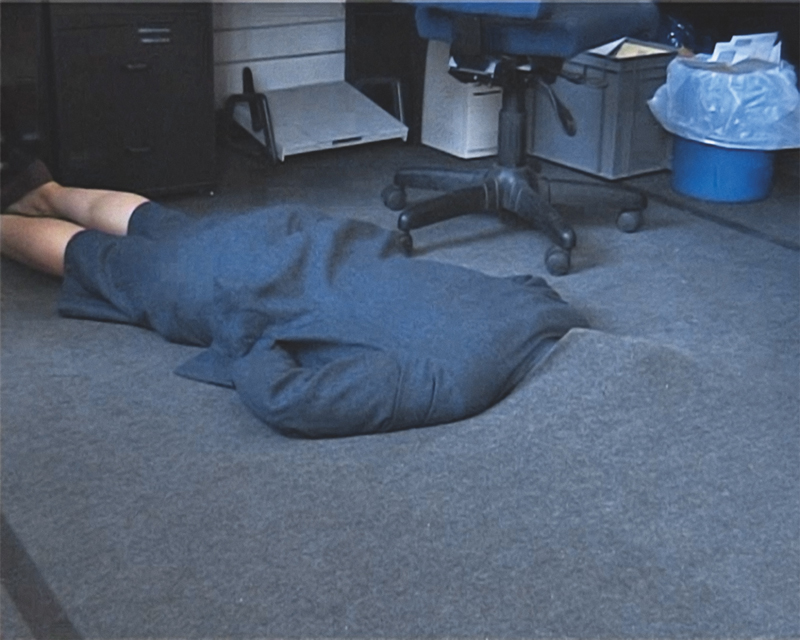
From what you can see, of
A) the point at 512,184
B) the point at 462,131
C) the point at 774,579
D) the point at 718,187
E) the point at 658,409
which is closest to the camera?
the point at 774,579

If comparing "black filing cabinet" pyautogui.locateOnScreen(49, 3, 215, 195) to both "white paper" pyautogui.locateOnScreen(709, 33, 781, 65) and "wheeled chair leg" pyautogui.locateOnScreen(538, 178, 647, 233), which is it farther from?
"white paper" pyautogui.locateOnScreen(709, 33, 781, 65)

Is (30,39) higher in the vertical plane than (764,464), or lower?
higher

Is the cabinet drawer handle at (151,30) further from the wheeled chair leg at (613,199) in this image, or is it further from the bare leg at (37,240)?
the wheeled chair leg at (613,199)

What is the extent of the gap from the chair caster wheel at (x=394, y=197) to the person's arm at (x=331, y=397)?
3.30 feet

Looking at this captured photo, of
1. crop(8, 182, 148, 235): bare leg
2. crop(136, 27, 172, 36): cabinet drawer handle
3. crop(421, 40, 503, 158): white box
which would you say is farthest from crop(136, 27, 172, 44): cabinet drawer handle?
crop(421, 40, 503, 158): white box

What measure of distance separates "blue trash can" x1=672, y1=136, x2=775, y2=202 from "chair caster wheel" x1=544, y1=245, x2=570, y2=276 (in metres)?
0.64

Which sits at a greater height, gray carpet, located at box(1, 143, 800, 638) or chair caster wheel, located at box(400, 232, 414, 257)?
chair caster wheel, located at box(400, 232, 414, 257)

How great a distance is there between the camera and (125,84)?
2.51 meters

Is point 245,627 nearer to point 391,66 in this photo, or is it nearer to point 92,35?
point 92,35

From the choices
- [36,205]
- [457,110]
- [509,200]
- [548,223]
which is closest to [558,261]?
[548,223]

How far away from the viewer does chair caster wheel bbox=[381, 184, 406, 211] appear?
2.60 metres

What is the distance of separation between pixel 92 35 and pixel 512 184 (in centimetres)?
90

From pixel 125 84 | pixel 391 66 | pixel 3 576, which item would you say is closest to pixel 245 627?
pixel 3 576

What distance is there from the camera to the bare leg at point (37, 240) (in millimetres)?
2068
